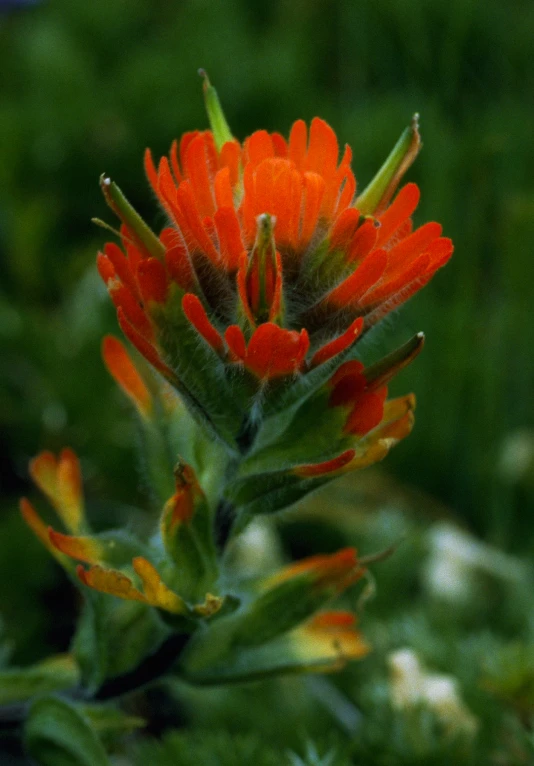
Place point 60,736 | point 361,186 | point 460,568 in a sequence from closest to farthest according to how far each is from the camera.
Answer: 1. point 60,736
2. point 460,568
3. point 361,186

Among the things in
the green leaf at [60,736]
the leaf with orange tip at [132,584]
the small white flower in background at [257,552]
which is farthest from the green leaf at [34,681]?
the small white flower in background at [257,552]

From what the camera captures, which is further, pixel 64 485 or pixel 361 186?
pixel 361 186

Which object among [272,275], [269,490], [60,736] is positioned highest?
[272,275]

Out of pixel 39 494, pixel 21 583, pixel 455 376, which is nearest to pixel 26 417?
pixel 39 494

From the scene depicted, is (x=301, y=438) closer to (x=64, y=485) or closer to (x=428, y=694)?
(x=64, y=485)

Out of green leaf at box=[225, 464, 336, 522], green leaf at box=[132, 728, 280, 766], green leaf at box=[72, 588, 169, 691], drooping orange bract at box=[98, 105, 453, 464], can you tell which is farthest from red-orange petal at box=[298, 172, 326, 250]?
green leaf at box=[132, 728, 280, 766]

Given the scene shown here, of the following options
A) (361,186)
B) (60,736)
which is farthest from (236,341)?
(361,186)

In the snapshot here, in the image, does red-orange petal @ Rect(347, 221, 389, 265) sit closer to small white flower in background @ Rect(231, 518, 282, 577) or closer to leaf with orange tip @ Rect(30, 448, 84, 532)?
leaf with orange tip @ Rect(30, 448, 84, 532)

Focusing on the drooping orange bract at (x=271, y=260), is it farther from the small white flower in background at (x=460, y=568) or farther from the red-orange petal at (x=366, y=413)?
the small white flower in background at (x=460, y=568)
